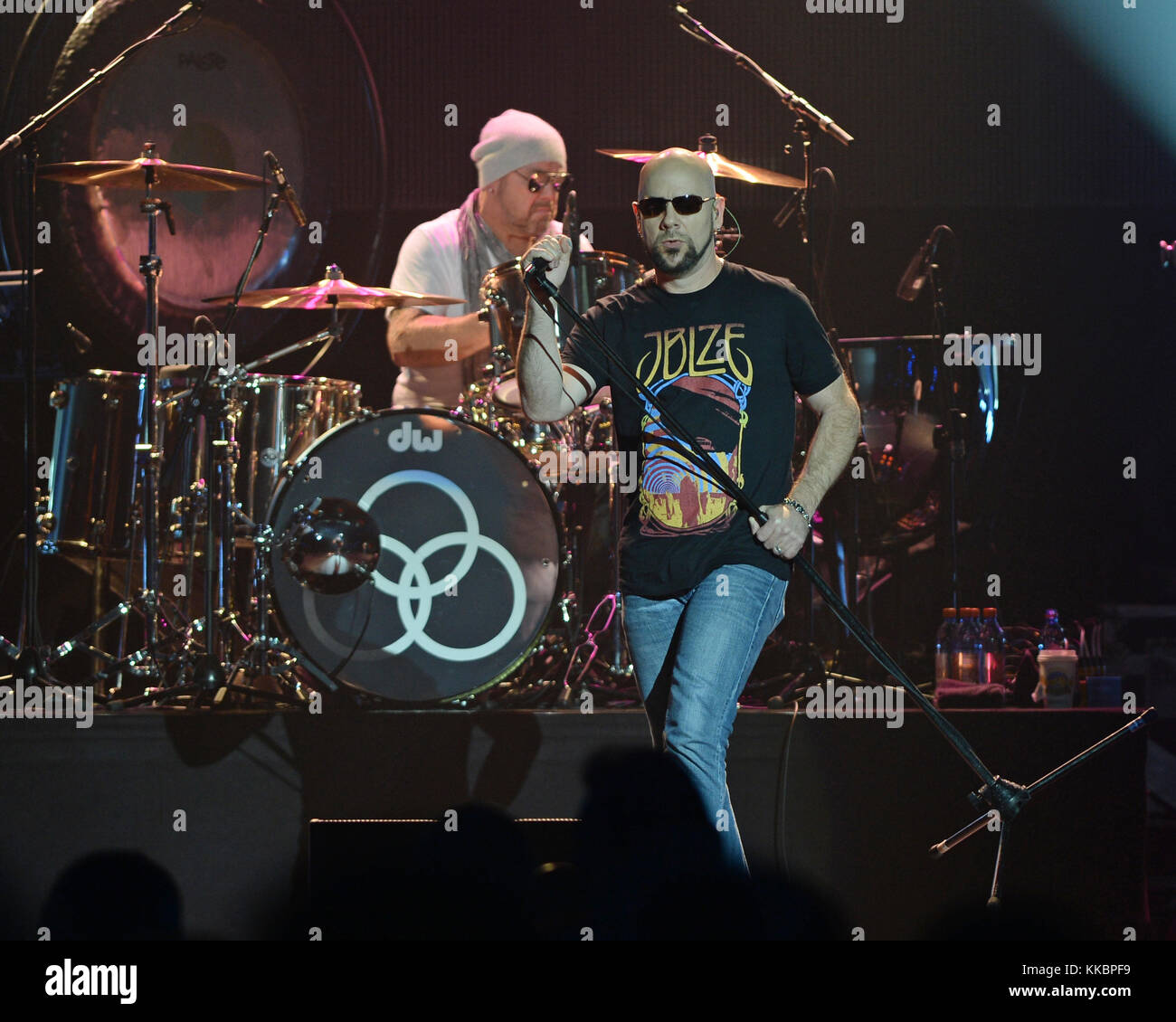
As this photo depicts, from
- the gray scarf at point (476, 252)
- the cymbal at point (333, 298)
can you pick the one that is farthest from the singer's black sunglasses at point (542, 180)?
the cymbal at point (333, 298)

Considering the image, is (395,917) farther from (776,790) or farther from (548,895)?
(776,790)

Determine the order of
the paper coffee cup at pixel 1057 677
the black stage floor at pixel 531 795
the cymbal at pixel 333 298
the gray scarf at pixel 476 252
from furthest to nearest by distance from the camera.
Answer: the gray scarf at pixel 476 252
the cymbal at pixel 333 298
the paper coffee cup at pixel 1057 677
the black stage floor at pixel 531 795

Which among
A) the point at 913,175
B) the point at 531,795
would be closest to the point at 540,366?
the point at 531,795

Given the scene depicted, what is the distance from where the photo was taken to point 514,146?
21.4ft

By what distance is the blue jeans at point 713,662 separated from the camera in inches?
128

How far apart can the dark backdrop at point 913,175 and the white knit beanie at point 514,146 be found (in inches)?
10.4

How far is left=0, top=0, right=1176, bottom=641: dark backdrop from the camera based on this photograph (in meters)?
6.69

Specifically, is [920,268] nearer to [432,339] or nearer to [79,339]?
[432,339]

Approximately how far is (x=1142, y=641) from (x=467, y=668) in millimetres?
3245

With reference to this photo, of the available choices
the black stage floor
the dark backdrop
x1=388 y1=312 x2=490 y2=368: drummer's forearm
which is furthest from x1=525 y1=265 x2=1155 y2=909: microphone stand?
the dark backdrop

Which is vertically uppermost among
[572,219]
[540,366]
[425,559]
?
[572,219]

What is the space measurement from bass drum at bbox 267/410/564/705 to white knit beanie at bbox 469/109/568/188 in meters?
1.69

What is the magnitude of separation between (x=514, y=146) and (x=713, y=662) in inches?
153

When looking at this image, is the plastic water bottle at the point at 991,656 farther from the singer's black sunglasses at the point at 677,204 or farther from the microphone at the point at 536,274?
the microphone at the point at 536,274
